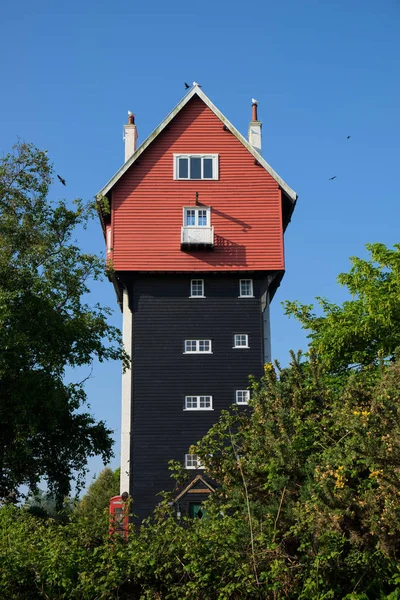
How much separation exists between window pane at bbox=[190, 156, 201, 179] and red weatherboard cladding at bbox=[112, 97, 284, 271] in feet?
1.05

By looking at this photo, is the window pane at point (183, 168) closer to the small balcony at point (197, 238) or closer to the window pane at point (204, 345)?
the small balcony at point (197, 238)

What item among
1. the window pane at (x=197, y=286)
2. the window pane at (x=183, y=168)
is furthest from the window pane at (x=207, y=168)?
the window pane at (x=197, y=286)

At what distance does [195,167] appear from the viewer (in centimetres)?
4075

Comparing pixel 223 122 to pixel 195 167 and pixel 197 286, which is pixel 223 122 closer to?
pixel 195 167

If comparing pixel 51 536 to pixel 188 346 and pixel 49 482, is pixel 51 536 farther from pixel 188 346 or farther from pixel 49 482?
pixel 188 346

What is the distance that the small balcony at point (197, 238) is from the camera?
38781 millimetres

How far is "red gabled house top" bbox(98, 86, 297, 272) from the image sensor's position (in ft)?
128

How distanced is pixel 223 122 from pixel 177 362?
1278 cm

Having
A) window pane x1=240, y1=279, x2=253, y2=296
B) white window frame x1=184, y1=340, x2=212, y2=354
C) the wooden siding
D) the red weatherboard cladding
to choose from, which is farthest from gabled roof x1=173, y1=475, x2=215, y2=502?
the red weatherboard cladding

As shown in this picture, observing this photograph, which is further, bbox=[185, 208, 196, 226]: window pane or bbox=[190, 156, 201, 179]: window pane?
bbox=[190, 156, 201, 179]: window pane

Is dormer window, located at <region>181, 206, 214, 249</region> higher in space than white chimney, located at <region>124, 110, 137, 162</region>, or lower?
lower

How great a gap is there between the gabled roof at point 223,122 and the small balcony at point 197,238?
178 inches

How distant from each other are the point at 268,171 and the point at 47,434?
59.8 feet

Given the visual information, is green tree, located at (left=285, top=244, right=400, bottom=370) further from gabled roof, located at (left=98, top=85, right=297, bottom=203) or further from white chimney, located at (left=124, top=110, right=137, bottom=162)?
white chimney, located at (left=124, top=110, right=137, bottom=162)
